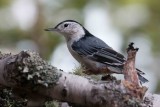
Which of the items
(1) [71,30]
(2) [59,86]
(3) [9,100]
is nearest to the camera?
(2) [59,86]

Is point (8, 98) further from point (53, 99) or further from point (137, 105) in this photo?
point (137, 105)

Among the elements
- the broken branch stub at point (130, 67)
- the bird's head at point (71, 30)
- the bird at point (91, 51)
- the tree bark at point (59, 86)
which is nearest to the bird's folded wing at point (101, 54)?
the bird at point (91, 51)

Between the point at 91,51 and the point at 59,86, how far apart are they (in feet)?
4.79

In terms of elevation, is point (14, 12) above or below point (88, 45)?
above

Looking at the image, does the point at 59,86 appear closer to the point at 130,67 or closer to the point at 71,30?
the point at 130,67

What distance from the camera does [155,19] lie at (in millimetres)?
4418

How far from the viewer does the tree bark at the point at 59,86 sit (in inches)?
57.8

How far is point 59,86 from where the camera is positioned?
153 centimetres

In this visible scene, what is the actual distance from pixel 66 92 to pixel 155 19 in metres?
3.05

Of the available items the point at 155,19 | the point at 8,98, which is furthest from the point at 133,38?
the point at 8,98

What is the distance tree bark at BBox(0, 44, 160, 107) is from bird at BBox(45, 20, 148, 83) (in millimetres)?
868

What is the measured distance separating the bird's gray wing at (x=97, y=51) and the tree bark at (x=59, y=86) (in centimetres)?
114

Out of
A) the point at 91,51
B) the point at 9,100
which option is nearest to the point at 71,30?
the point at 91,51

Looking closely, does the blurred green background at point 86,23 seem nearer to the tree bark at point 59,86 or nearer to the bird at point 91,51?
the bird at point 91,51
